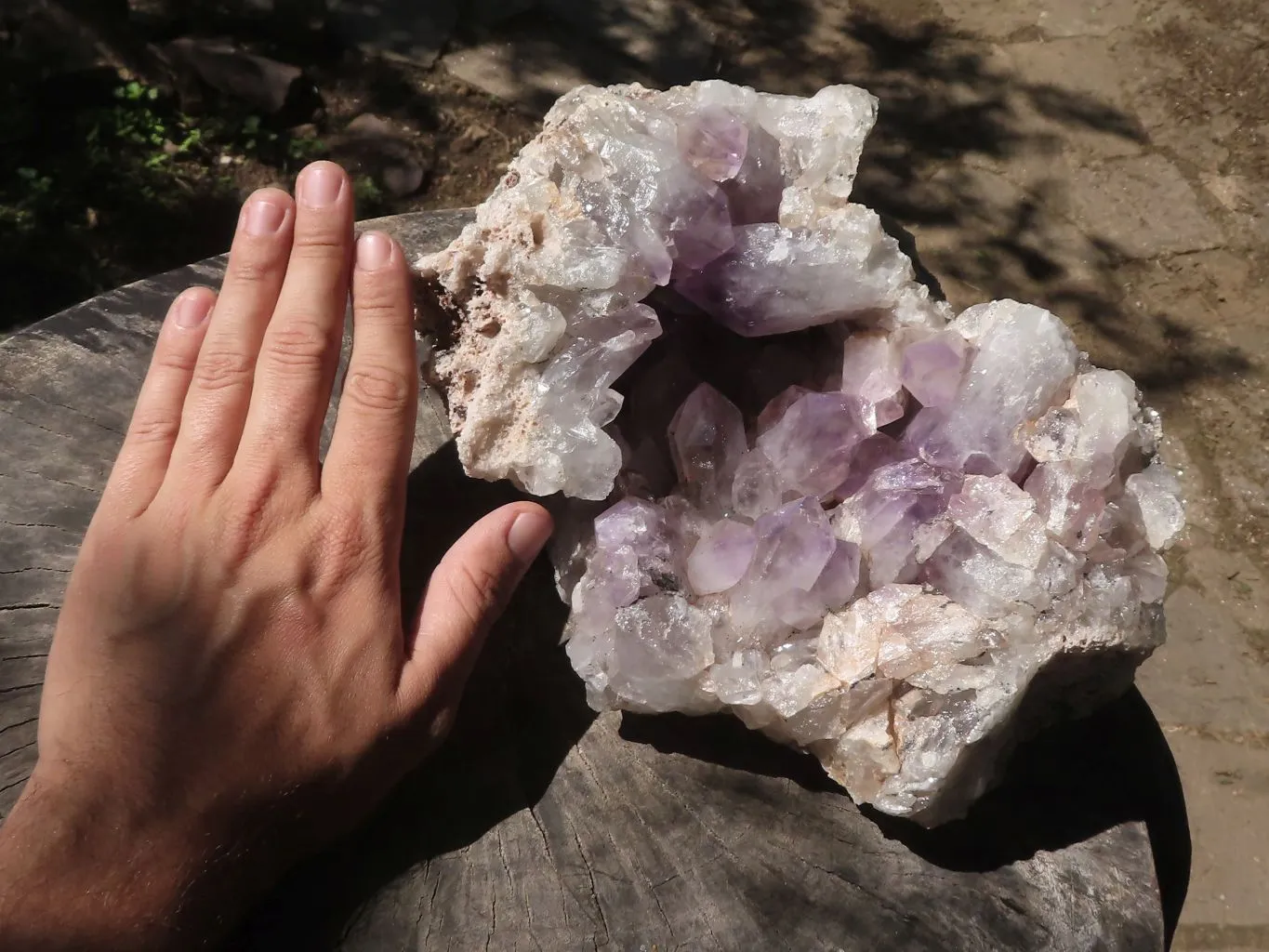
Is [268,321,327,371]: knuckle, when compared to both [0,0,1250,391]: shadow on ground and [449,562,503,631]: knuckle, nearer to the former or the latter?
[449,562,503,631]: knuckle

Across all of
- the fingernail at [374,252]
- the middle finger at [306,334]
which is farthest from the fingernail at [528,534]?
the fingernail at [374,252]

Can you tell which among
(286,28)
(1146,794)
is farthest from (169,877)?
(286,28)

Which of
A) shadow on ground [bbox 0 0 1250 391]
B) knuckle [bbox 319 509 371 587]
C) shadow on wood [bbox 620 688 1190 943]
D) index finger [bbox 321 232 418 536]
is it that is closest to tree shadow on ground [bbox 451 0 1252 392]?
shadow on ground [bbox 0 0 1250 391]

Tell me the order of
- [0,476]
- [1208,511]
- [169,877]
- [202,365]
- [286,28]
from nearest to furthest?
[169,877], [202,365], [0,476], [1208,511], [286,28]

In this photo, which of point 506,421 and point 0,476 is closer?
point 506,421

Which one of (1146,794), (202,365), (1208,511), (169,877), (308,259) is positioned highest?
(308,259)

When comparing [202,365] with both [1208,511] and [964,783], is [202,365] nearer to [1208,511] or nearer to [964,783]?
[964,783]

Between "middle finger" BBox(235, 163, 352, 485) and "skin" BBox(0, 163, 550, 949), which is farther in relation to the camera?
"middle finger" BBox(235, 163, 352, 485)

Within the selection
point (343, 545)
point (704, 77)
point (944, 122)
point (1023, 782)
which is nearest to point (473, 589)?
point (343, 545)
